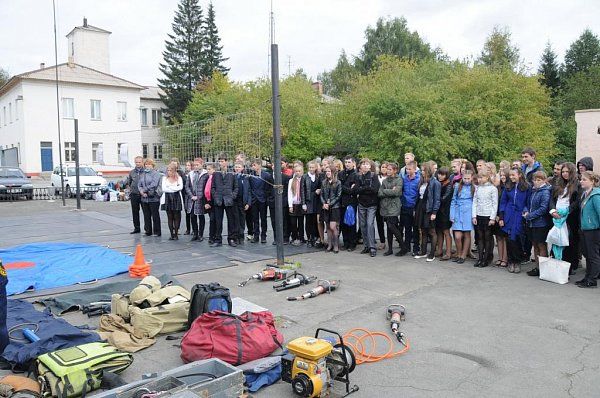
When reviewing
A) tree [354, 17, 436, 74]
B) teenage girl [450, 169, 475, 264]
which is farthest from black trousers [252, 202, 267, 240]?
tree [354, 17, 436, 74]

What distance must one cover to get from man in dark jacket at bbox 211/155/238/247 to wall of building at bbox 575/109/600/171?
1171 cm

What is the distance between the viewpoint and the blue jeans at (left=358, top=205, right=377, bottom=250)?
10414mm

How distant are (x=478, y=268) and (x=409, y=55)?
4577 centimetres

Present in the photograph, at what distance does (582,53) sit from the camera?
157 feet

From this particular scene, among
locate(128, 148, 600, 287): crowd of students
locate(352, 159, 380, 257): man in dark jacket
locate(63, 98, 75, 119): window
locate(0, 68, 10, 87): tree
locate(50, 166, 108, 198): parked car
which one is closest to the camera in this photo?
locate(128, 148, 600, 287): crowd of students

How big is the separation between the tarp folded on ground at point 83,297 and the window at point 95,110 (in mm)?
38688

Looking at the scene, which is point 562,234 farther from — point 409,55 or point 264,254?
point 409,55

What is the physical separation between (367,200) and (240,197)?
3.15 meters

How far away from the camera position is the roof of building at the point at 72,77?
39469 millimetres

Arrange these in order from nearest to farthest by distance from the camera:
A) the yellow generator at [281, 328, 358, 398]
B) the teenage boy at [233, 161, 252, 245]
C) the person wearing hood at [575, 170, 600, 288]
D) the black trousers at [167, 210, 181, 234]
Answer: the yellow generator at [281, 328, 358, 398] → the person wearing hood at [575, 170, 600, 288] → the teenage boy at [233, 161, 252, 245] → the black trousers at [167, 210, 181, 234]

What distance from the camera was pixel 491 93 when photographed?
26578 mm

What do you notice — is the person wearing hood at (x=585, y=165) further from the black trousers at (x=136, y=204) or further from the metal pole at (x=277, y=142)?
the black trousers at (x=136, y=204)

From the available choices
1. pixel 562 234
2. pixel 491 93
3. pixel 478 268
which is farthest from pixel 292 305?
pixel 491 93

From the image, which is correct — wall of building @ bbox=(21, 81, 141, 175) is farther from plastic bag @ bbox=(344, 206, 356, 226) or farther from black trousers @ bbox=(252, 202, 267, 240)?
plastic bag @ bbox=(344, 206, 356, 226)
